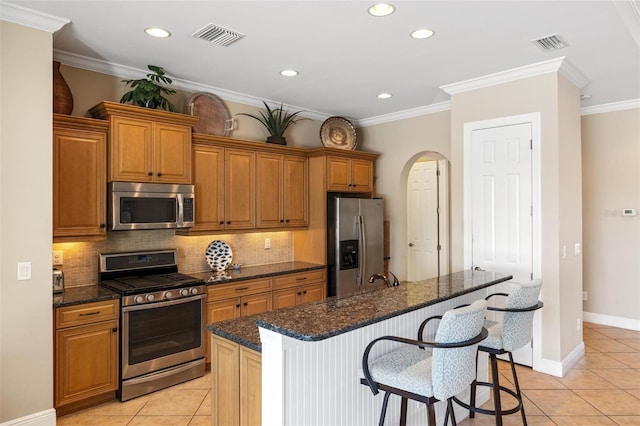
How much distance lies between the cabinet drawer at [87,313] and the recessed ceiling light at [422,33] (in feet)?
9.93

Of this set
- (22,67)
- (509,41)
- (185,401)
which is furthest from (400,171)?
(22,67)

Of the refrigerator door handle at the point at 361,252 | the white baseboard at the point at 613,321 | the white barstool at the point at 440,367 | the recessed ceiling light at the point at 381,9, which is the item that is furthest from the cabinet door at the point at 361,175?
the white barstool at the point at 440,367

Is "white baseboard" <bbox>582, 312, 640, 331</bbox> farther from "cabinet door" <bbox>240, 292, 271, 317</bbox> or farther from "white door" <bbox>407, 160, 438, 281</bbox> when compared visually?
"cabinet door" <bbox>240, 292, 271, 317</bbox>

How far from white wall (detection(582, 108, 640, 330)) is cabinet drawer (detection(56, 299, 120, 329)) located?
5.64m

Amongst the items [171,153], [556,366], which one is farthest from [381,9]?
[556,366]

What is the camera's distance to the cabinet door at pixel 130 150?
11.1 feet

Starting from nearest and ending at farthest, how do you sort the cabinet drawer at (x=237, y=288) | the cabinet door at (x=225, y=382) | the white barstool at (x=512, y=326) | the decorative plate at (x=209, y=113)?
1. the cabinet door at (x=225, y=382)
2. the white barstool at (x=512, y=326)
3. the cabinet drawer at (x=237, y=288)
4. the decorative plate at (x=209, y=113)

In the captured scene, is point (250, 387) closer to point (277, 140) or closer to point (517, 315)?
point (517, 315)

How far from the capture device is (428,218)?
651cm

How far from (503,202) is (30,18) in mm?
4046

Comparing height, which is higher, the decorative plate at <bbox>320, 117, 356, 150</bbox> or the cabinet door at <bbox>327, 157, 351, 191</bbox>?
the decorative plate at <bbox>320, 117, 356, 150</bbox>

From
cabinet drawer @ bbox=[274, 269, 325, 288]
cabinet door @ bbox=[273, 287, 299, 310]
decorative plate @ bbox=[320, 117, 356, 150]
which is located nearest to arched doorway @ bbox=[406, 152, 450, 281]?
decorative plate @ bbox=[320, 117, 356, 150]

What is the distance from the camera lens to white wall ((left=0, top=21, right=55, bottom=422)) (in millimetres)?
2627

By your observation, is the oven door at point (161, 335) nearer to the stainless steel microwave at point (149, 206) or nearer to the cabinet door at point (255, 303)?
the cabinet door at point (255, 303)
